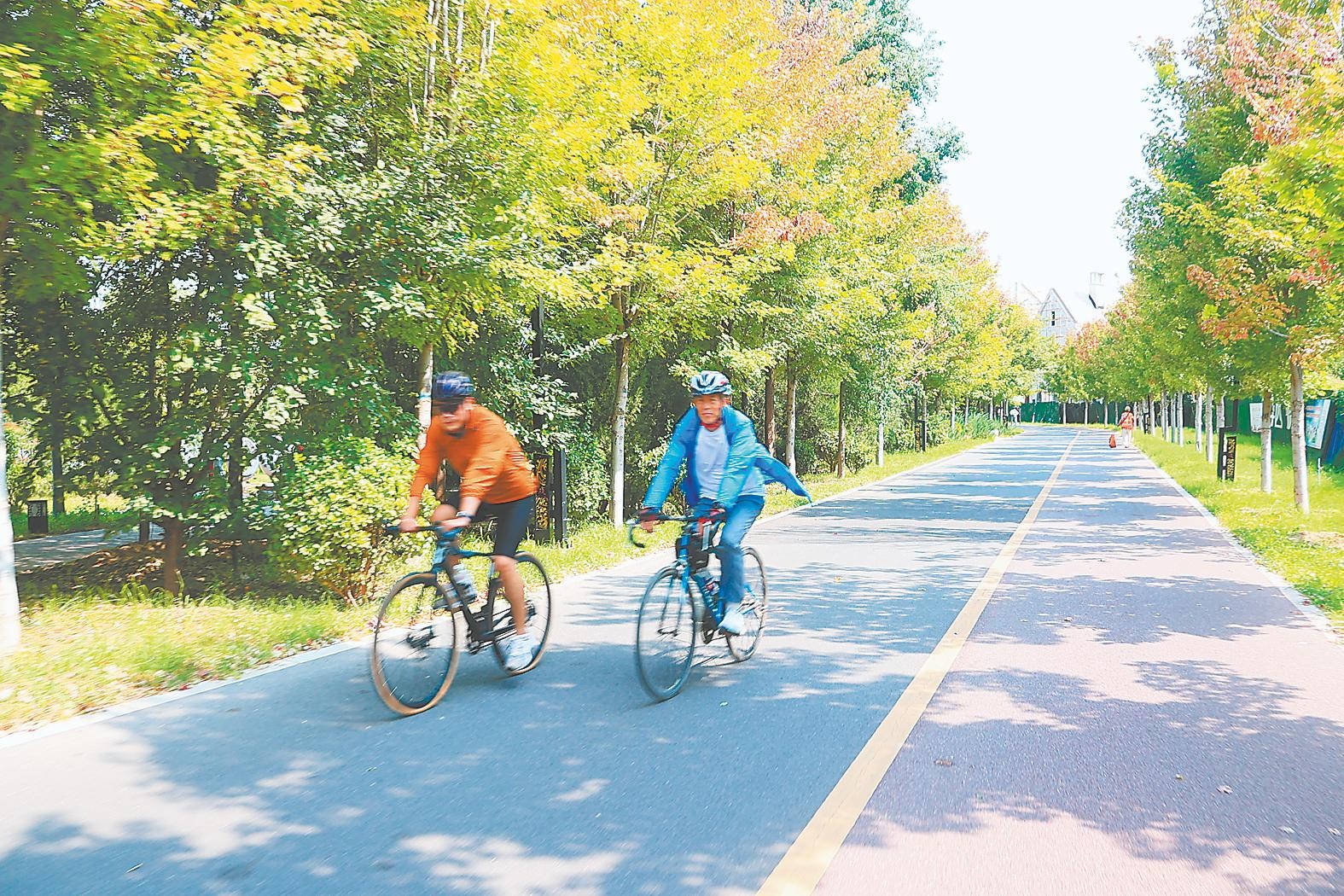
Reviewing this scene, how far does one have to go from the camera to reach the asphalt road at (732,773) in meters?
3.72

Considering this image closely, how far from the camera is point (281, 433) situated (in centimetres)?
991

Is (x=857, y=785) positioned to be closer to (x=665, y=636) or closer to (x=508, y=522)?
(x=665, y=636)

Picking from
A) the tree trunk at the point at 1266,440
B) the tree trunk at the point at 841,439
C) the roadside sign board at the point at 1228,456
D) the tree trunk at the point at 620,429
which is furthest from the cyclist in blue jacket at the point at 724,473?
the tree trunk at the point at 841,439

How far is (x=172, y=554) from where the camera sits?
10555 millimetres

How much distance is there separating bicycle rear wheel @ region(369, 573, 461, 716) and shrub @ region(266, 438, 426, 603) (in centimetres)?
305

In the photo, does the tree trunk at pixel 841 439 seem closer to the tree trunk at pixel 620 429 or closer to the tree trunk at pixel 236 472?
the tree trunk at pixel 620 429

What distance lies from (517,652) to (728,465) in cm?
181

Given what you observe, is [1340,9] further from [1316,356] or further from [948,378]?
[948,378]

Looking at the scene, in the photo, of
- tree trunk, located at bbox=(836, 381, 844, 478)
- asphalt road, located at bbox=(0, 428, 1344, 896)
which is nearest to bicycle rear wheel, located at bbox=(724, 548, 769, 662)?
asphalt road, located at bbox=(0, 428, 1344, 896)

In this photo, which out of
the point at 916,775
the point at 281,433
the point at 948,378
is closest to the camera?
the point at 916,775

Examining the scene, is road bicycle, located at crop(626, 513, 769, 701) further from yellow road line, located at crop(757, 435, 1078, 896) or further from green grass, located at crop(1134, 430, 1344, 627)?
green grass, located at crop(1134, 430, 1344, 627)

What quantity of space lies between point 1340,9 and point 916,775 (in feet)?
37.4

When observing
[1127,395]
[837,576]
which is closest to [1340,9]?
[837,576]

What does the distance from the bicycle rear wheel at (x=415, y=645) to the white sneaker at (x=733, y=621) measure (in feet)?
5.55
